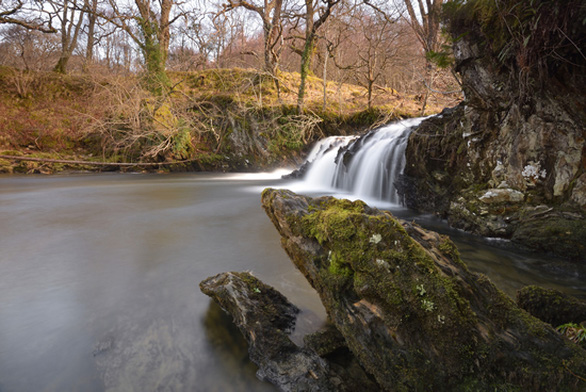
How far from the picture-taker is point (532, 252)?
4402 mm

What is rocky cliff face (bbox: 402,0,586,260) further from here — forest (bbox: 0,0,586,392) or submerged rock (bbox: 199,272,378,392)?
submerged rock (bbox: 199,272,378,392)

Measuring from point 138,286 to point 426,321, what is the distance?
10.7 ft

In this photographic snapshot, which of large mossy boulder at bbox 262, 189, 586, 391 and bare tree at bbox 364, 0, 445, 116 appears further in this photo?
bare tree at bbox 364, 0, 445, 116

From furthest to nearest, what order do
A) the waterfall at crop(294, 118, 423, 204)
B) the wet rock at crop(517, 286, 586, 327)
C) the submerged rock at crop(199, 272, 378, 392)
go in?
the waterfall at crop(294, 118, 423, 204)
the wet rock at crop(517, 286, 586, 327)
the submerged rock at crop(199, 272, 378, 392)

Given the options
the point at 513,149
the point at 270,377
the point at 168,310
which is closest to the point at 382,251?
the point at 270,377

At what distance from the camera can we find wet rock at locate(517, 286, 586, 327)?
2.29 meters

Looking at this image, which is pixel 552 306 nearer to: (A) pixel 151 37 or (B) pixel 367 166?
(B) pixel 367 166

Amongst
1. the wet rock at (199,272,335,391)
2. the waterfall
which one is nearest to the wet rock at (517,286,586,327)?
the wet rock at (199,272,335,391)

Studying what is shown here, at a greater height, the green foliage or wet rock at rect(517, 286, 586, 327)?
the green foliage

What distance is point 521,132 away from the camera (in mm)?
4625

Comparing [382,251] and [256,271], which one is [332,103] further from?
[382,251]

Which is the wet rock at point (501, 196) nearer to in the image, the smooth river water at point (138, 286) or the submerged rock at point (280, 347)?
the smooth river water at point (138, 286)

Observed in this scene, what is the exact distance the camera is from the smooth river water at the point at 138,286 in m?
2.16

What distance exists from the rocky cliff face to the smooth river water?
1.73 feet
